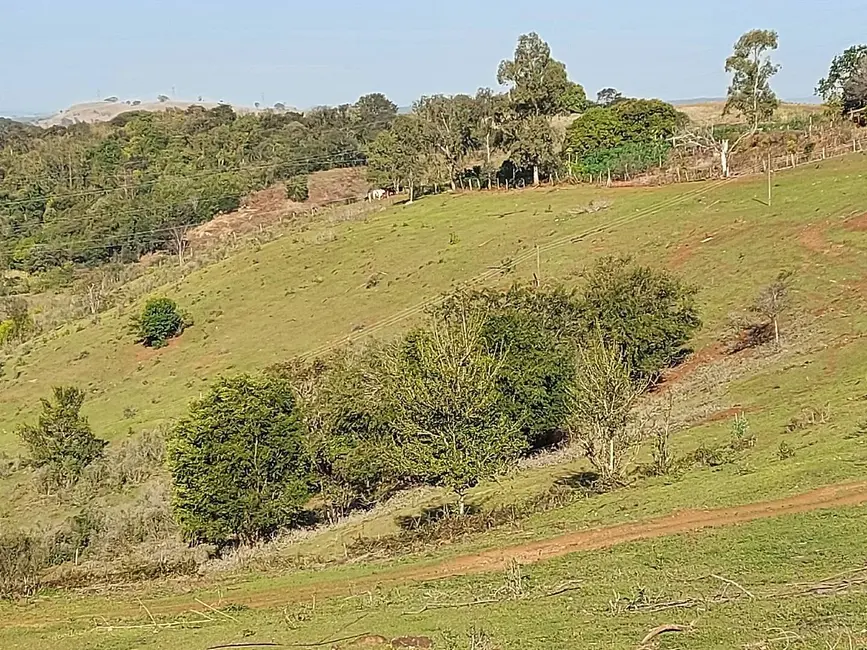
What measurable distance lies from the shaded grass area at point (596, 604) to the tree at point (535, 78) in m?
73.3

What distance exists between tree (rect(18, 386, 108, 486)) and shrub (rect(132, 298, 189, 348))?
58.4 feet

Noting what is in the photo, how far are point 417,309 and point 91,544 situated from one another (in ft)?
103

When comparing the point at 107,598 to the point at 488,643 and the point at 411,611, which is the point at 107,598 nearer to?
the point at 411,611

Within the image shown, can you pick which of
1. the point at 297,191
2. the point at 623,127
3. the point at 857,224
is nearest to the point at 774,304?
the point at 857,224

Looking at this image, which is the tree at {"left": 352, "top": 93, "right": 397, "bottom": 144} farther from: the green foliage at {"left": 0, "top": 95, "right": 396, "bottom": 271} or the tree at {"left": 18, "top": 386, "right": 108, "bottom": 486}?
the tree at {"left": 18, "top": 386, "right": 108, "bottom": 486}

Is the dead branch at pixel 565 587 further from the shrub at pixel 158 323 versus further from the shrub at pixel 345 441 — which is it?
the shrub at pixel 158 323

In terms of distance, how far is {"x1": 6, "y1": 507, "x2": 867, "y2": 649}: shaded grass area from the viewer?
48.2 feet

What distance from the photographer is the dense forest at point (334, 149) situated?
92125 mm

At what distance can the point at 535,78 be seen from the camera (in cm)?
9231

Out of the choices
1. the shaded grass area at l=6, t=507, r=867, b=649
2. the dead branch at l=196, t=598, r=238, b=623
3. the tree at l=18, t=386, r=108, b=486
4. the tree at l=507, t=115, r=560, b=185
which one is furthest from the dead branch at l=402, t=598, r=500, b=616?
the tree at l=507, t=115, r=560, b=185

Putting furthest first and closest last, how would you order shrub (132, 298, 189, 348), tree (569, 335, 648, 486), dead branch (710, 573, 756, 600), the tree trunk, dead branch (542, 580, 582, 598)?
the tree trunk, shrub (132, 298, 189, 348), tree (569, 335, 648, 486), dead branch (542, 580, 582, 598), dead branch (710, 573, 756, 600)

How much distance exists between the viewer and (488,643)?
1545cm

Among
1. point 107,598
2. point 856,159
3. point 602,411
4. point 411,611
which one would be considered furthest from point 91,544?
point 856,159

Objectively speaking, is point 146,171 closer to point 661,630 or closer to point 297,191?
point 297,191
